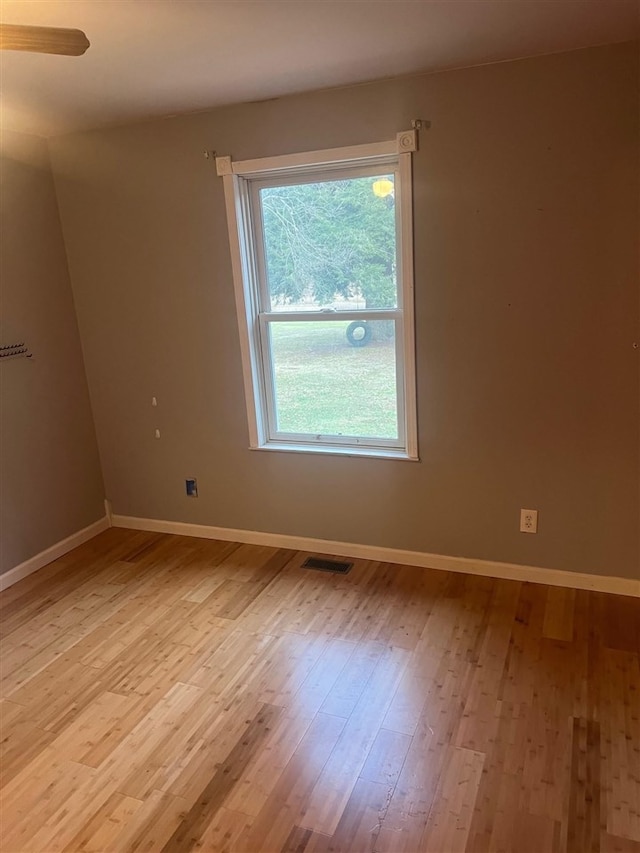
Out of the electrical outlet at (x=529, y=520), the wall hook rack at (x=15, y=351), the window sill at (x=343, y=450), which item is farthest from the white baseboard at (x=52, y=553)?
the electrical outlet at (x=529, y=520)

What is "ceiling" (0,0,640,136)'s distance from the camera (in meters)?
1.82

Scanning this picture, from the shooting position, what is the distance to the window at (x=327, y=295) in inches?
110

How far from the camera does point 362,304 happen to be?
9.64ft

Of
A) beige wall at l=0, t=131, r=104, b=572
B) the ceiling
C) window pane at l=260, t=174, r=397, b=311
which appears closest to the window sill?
window pane at l=260, t=174, r=397, b=311

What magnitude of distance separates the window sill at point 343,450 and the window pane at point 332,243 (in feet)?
2.41

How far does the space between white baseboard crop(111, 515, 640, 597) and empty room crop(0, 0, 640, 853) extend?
0.05 ft

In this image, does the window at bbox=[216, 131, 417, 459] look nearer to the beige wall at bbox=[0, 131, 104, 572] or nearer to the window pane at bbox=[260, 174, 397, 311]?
the window pane at bbox=[260, 174, 397, 311]

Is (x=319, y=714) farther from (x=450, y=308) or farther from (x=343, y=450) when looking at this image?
(x=450, y=308)

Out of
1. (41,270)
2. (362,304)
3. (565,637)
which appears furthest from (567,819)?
(41,270)

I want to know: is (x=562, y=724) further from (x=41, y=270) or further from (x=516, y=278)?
(x=41, y=270)

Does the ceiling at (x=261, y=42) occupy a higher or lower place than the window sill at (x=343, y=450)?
higher

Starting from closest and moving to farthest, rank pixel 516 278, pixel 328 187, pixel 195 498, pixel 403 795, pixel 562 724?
pixel 403 795 < pixel 562 724 < pixel 516 278 < pixel 328 187 < pixel 195 498

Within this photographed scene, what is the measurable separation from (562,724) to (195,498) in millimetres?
2304

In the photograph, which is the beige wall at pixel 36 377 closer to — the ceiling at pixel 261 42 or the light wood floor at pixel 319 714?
the light wood floor at pixel 319 714
